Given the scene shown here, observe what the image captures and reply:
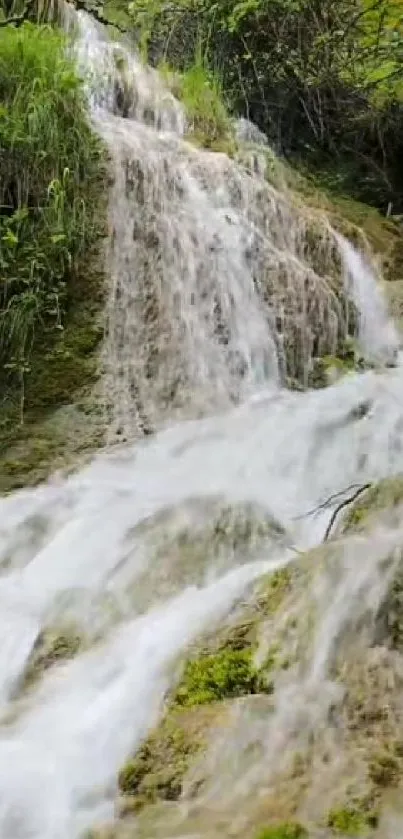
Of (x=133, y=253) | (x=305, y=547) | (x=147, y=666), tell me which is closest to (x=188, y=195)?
(x=133, y=253)

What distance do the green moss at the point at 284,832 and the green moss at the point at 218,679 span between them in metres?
0.58

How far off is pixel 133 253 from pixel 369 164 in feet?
12.9

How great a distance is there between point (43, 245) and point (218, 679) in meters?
3.45

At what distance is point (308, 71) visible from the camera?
8188 millimetres

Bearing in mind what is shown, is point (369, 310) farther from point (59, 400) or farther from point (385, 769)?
point (385, 769)

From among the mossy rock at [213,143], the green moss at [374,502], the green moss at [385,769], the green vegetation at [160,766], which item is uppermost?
the mossy rock at [213,143]

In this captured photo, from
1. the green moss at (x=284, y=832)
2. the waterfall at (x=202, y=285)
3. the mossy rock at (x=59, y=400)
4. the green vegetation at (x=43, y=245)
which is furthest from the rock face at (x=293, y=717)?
the waterfall at (x=202, y=285)

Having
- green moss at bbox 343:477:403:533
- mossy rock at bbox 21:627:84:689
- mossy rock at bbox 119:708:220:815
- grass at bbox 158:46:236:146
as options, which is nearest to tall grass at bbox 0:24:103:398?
grass at bbox 158:46:236:146

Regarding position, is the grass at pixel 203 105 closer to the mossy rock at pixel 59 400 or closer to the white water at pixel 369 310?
the white water at pixel 369 310

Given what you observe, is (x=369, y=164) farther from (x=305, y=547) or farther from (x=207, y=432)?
(x=305, y=547)

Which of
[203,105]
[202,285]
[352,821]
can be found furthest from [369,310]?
[352,821]

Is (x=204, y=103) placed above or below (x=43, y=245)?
above

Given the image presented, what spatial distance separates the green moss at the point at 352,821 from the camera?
67.1 inches

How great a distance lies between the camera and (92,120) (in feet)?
20.1
